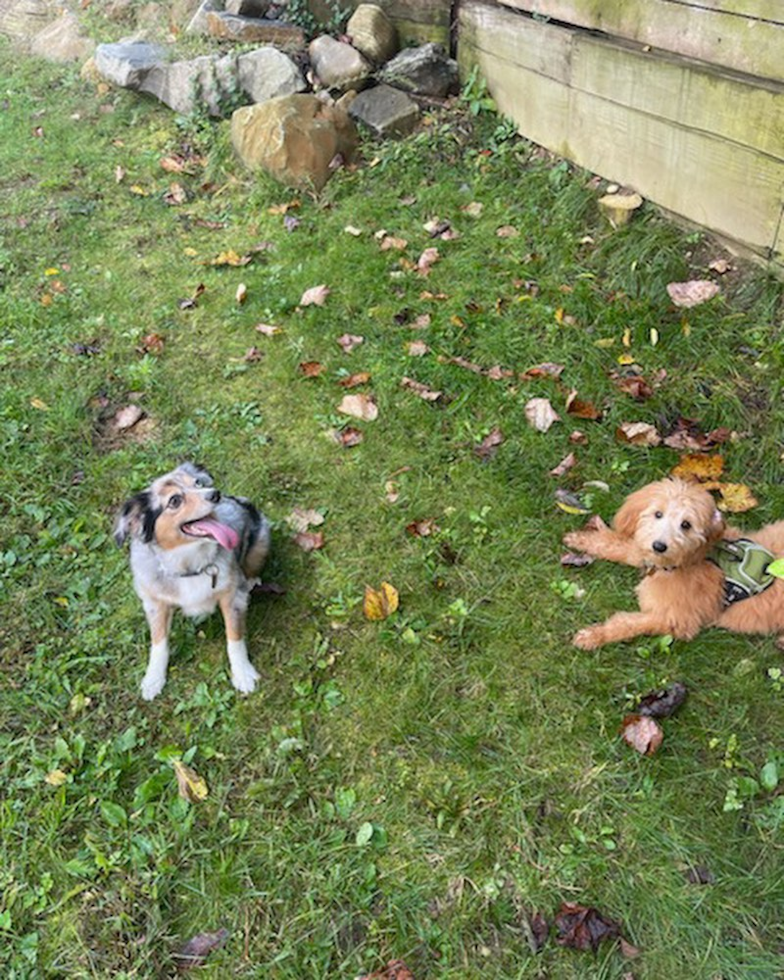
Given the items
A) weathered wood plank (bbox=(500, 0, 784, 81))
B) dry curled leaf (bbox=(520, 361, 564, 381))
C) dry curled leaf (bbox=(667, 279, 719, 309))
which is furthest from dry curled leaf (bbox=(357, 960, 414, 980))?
weathered wood plank (bbox=(500, 0, 784, 81))

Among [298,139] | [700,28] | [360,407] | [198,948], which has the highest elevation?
[700,28]

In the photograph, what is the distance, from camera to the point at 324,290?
16.8 ft

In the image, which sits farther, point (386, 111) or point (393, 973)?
point (386, 111)

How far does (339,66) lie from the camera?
21.3ft

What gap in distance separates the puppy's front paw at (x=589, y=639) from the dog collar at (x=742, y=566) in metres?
0.52

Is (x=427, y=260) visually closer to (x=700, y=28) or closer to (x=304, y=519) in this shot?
(x=700, y=28)

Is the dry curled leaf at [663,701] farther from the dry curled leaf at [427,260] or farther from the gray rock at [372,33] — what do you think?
the gray rock at [372,33]

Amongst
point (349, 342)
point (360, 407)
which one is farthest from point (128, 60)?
point (360, 407)

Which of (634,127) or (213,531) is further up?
(634,127)

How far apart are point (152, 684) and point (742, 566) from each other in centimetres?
236

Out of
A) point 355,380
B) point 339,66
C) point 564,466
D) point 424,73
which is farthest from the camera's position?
point 339,66

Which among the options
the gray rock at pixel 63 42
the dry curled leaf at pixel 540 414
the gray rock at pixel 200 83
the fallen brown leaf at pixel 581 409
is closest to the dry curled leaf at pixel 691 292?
the fallen brown leaf at pixel 581 409

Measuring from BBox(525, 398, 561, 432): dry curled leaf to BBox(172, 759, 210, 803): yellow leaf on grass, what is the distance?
236 cm

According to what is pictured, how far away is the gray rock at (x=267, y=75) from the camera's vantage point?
21.6 feet
